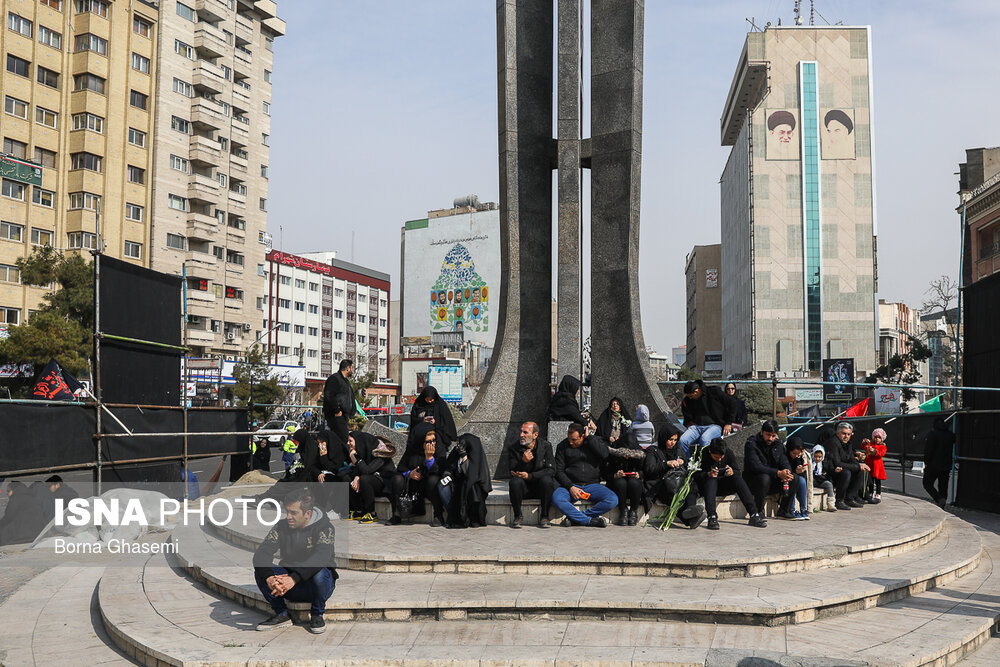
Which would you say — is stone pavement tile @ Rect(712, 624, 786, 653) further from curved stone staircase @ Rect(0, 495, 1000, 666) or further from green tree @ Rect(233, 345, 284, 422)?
green tree @ Rect(233, 345, 284, 422)

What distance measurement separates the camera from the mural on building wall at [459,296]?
99188 millimetres

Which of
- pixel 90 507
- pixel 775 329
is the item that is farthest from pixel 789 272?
pixel 90 507

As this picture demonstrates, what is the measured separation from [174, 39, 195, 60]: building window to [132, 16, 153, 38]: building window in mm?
2079

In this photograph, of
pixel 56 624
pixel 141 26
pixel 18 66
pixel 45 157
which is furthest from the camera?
pixel 141 26

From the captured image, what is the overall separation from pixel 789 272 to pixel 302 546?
3537 inches

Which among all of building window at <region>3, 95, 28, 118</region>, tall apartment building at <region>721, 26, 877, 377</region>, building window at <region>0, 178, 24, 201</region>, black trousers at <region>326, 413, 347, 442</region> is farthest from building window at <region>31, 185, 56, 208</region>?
tall apartment building at <region>721, 26, 877, 377</region>

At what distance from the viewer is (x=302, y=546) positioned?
6.66 meters

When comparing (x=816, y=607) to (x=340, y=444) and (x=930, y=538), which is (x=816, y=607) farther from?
(x=340, y=444)

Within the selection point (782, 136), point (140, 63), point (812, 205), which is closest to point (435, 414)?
point (140, 63)

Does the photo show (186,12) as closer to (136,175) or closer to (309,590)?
(136,175)

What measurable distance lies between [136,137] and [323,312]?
140 feet

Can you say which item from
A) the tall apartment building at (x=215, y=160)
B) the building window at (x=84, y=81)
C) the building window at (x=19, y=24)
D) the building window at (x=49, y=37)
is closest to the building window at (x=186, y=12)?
the tall apartment building at (x=215, y=160)

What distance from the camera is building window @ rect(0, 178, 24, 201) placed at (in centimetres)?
4358

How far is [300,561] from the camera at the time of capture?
667 centimetres
